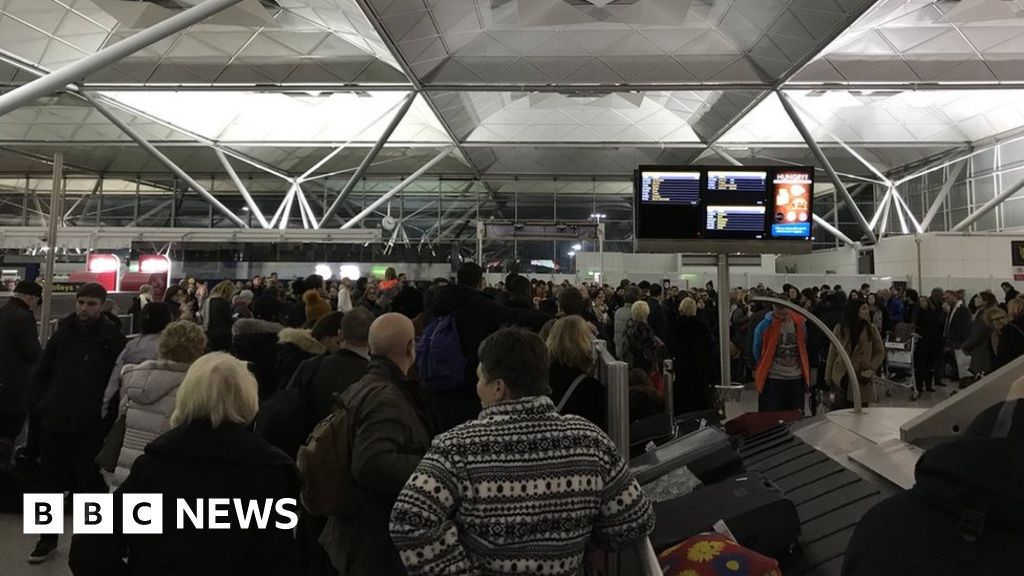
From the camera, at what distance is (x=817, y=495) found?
3428 millimetres

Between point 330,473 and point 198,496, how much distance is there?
18.4 inches

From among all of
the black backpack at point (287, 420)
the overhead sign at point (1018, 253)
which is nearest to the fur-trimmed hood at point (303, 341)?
the black backpack at point (287, 420)

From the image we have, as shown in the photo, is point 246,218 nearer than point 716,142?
No

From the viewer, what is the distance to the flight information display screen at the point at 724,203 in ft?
20.3

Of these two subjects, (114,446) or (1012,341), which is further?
(1012,341)

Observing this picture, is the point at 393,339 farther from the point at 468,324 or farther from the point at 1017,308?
the point at 1017,308

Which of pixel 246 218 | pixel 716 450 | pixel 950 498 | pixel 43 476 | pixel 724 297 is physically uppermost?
pixel 246 218

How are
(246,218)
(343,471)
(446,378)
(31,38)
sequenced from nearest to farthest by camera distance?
(343,471)
(446,378)
(31,38)
(246,218)

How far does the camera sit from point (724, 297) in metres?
5.79

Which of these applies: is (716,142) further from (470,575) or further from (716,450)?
(470,575)

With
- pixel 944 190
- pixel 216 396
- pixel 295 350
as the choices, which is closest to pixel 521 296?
pixel 295 350

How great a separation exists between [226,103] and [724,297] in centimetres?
2310

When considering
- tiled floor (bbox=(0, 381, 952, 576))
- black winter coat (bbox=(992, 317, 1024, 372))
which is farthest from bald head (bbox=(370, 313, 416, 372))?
black winter coat (bbox=(992, 317, 1024, 372))

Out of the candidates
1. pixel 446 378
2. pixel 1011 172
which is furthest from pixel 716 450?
pixel 1011 172
